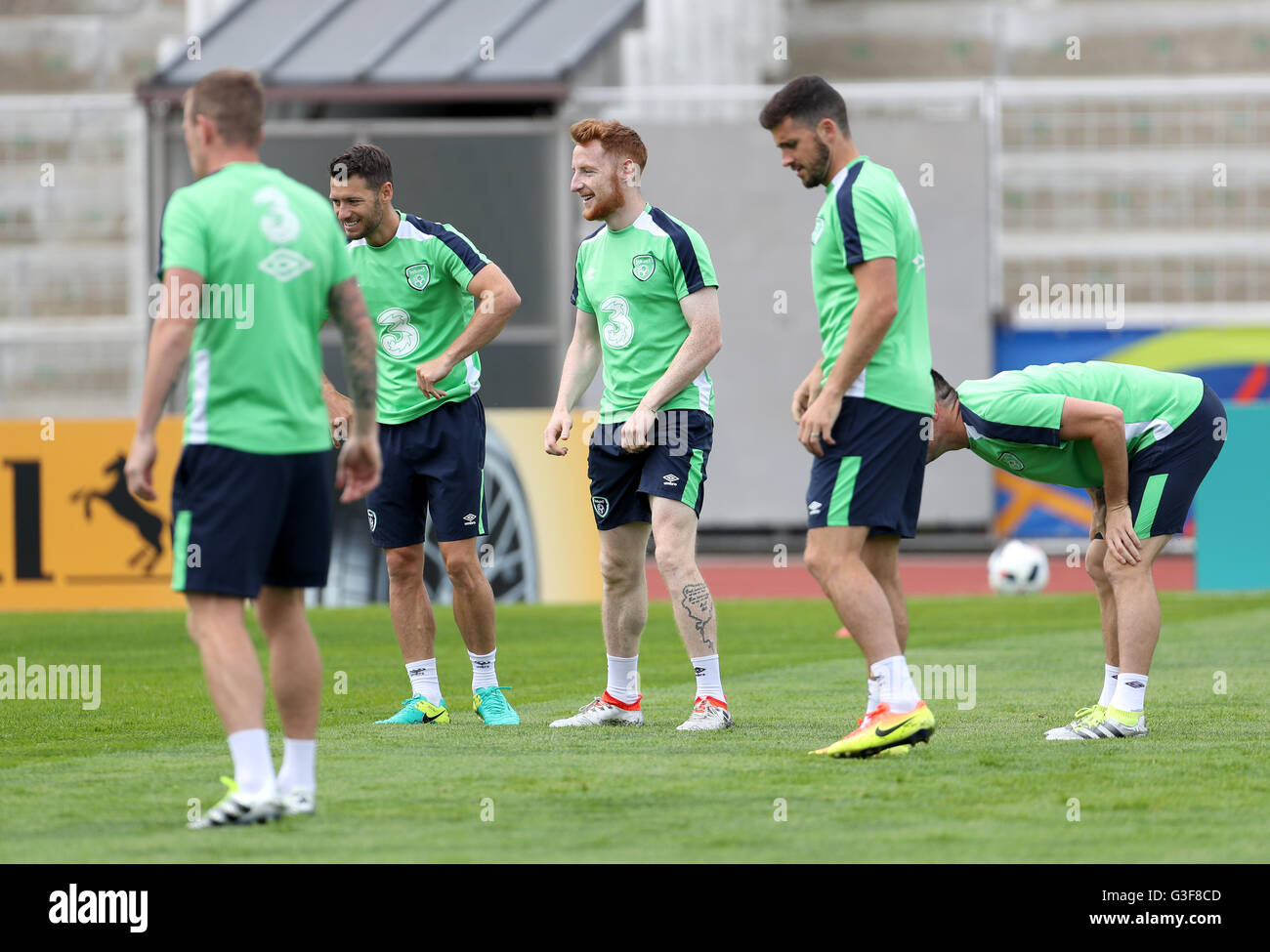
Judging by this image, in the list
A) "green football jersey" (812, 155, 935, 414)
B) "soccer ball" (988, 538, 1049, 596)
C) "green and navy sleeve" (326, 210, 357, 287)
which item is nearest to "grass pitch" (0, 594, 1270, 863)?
"green football jersey" (812, 155, 935, 414)

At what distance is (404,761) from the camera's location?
630 centimetres

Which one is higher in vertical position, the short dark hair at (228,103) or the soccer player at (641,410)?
the short dark hair at (228,103)

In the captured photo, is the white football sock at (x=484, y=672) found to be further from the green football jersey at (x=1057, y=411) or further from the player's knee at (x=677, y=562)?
the green football jersey at (x=1057, y=411)

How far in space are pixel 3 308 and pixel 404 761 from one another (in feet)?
69.4

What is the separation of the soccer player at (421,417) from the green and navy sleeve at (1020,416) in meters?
1.99

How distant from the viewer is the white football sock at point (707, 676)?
7.25m

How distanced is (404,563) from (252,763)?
277 cm

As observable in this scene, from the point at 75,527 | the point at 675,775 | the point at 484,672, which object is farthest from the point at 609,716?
the point at 75,527

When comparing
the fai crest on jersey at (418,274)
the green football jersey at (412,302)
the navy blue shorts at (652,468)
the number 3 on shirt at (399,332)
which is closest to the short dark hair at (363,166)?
the green football jersey at (412,302)

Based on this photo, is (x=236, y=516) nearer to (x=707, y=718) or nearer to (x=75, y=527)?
(x=707, y=718)

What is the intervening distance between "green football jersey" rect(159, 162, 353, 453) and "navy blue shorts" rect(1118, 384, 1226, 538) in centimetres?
337
